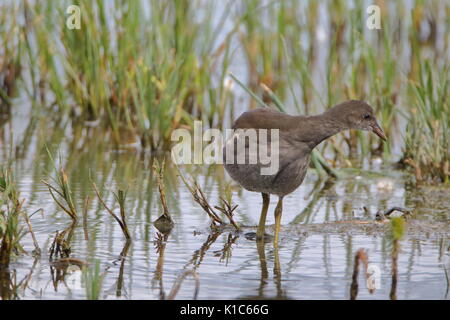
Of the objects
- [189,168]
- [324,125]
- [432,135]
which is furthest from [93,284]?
[432,135]

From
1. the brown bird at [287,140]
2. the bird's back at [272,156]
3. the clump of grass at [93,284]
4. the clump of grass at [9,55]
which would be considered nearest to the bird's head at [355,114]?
the brown bird at [287,140]

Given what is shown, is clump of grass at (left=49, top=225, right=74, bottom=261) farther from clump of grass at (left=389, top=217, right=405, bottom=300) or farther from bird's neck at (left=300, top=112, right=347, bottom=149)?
clump of grass at (left=389, top=217, right=405, bottom=300)

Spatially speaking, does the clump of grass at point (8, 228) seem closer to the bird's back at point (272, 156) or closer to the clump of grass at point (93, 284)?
the clump of grass at point (93, 284)

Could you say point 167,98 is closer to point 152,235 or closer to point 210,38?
point 210,38

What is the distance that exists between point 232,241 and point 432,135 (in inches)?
93.1

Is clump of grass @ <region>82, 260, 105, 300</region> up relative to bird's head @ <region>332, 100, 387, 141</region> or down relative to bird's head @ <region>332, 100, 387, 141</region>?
down

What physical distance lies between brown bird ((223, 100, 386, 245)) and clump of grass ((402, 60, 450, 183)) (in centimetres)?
165

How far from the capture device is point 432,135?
24.4 feet

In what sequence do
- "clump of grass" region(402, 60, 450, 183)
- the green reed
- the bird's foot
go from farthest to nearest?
the green reed → "clump of grass" region(402, 60, 450, 183) → the bird's foot

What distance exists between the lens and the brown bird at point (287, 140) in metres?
5.64

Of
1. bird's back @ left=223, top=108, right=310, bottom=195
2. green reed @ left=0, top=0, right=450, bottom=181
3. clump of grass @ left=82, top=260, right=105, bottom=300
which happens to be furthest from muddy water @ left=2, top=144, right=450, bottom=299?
green reed @ left=0, top=0, right=450, bottom=181

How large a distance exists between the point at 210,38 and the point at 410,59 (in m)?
3.16

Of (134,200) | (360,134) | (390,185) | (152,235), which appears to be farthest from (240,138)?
(360,134)

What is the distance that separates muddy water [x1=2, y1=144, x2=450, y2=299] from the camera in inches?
189
